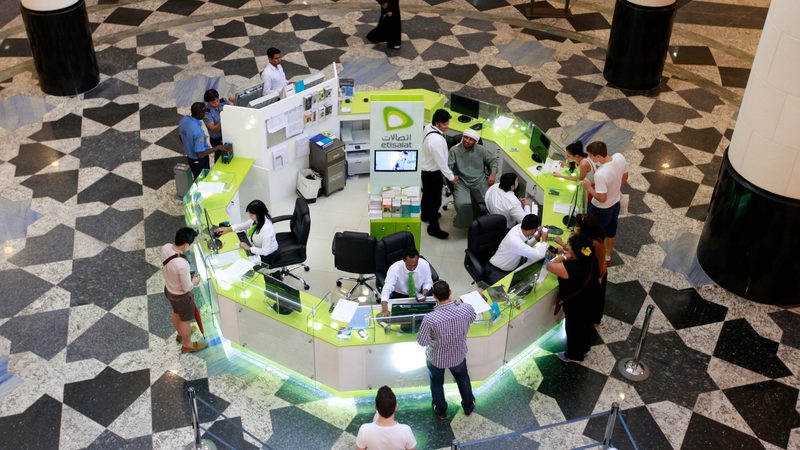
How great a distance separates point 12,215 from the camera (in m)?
9.02

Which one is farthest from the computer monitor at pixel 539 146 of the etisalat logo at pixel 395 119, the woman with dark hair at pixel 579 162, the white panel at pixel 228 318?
the white panel at pixel 228 318

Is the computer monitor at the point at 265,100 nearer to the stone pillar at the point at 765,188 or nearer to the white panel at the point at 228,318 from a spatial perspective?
→ the white panel at the point at 228,318

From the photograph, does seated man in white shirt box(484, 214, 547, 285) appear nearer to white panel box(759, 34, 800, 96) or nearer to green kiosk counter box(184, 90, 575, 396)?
green kiosk counter box(184, 90, 575, 396)

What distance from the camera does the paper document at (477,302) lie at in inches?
265

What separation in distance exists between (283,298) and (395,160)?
2150 mm

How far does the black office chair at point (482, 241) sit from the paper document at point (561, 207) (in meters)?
0.57

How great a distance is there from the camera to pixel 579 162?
27.3ft

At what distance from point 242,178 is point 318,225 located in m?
1.02

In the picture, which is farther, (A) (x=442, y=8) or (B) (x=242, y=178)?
(A) (x=442, y=8)

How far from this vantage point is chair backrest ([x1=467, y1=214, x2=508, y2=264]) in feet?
25.0

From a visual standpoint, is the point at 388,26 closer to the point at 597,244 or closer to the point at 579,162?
the point at 579,162

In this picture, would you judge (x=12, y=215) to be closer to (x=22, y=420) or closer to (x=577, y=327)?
(x=22, y=420)

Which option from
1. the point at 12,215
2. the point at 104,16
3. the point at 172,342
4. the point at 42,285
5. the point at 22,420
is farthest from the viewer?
the point at 104,16

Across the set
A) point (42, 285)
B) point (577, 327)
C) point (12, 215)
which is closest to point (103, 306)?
point (42, 285)
